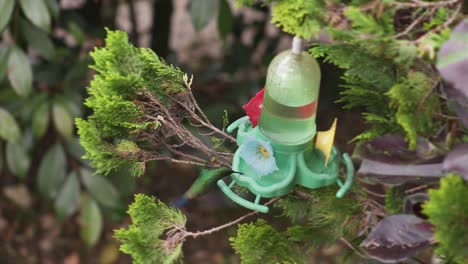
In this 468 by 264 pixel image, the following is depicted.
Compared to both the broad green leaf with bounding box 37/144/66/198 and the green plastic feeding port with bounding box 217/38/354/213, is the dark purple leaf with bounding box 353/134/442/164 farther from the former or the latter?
the broad green leaf with bounding box 37/144/66/198

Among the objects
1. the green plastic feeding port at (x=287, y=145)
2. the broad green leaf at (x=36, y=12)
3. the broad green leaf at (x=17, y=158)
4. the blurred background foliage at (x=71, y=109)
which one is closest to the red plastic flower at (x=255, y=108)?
the green plastic feeding port at (x=287, y=145)

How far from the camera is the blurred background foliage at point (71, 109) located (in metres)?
1.40

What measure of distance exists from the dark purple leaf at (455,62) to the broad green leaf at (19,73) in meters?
1.02

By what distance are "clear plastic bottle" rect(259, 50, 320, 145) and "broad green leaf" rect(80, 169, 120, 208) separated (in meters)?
0.94

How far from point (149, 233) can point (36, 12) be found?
797mm

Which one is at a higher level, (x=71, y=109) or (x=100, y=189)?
(x=71, y=109)

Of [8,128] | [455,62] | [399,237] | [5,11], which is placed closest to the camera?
[455,62]

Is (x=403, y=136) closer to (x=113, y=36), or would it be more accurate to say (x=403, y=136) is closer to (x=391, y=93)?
(x=391, y=93)

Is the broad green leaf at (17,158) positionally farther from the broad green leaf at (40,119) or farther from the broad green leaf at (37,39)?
the broad green leaf at (37,39)

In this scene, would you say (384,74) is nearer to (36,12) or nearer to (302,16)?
(302,16)

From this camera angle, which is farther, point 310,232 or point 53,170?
point 53,170

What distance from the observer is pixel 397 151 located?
584 mm

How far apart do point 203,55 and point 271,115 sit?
6.28ft

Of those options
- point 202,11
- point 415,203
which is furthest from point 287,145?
point 202,11
